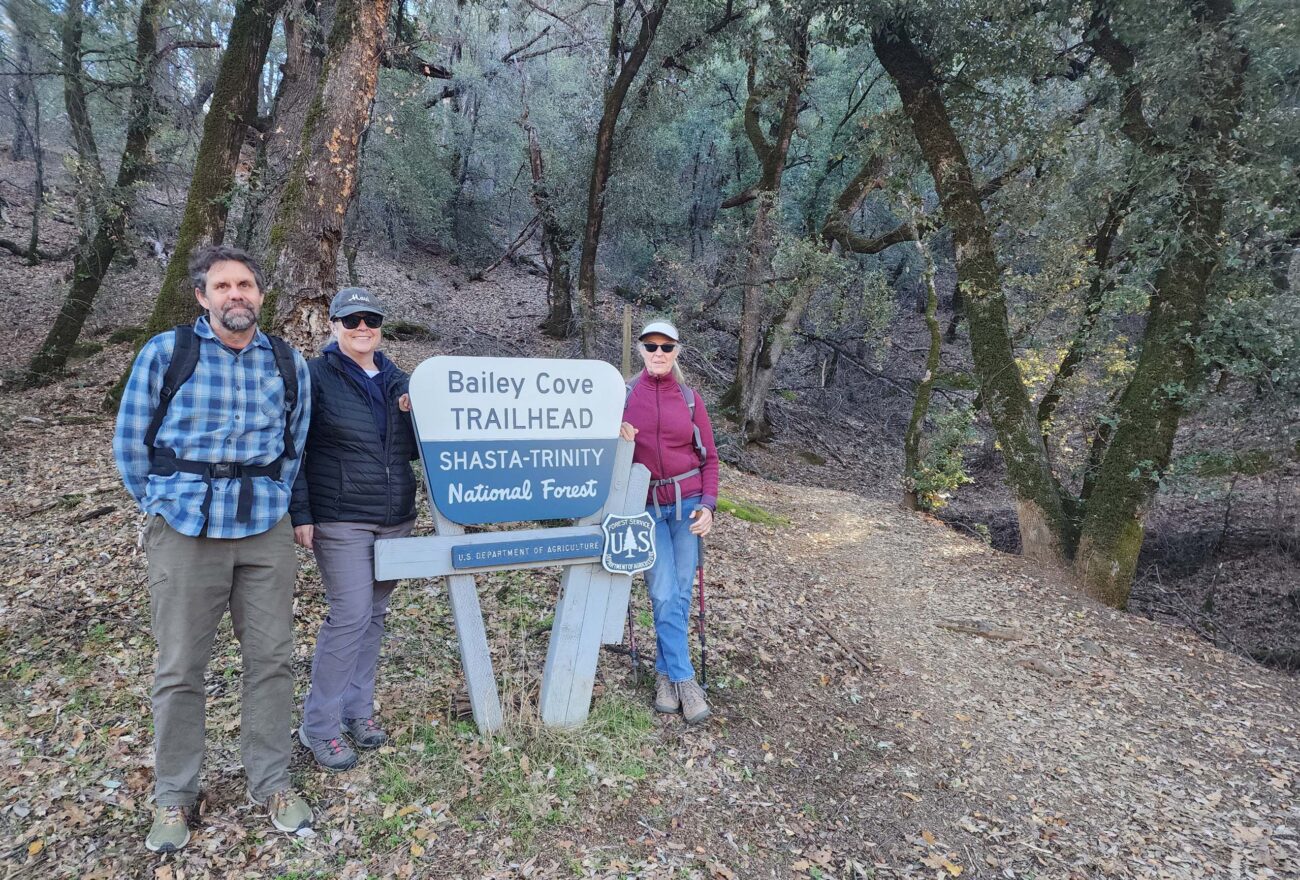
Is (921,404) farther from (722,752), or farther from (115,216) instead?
(115,216)

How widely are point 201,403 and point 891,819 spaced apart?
12.1 feet

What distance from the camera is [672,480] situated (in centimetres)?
377

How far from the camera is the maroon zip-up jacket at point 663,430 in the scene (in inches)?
147

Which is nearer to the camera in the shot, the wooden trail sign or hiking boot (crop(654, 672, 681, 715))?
the wooden trail sign

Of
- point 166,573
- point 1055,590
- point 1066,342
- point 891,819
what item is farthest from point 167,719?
point 1066,342

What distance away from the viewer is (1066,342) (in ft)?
33.9

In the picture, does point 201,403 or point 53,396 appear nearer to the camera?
point 201,403

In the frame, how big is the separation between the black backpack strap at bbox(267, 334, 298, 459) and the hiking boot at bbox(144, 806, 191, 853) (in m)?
1.43

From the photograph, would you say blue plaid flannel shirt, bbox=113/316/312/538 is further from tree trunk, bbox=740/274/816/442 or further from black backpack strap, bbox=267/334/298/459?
tree trunk, bbox=740/274/816/442

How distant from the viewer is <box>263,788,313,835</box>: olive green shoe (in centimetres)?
280

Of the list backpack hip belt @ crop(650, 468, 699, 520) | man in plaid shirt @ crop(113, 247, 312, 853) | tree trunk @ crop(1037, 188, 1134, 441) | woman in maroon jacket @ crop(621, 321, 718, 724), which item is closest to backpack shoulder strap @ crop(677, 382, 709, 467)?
woman in maroon jacket @ crop(621, 321, 718, 724)

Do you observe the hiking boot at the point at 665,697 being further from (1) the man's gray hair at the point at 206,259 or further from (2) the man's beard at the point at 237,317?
(1) the man's gray hair at the point at 206,259

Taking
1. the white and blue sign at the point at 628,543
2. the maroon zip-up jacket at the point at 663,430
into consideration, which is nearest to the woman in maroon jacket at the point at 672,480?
the maroon zip-up jacket at the point at 663,430

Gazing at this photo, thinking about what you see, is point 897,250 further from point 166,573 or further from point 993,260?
point 166,573
